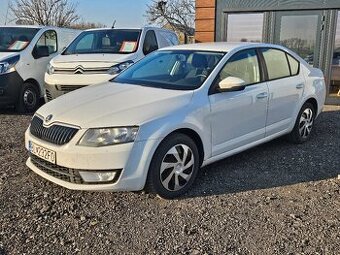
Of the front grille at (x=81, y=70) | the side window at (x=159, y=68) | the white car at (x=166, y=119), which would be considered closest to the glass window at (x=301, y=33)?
the white car at (x=166, y=119)

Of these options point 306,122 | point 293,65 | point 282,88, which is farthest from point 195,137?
point 306,122

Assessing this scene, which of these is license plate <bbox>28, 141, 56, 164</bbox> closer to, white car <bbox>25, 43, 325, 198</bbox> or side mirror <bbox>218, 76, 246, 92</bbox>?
white car <bbox>25, 43, 325, 198</bbox>

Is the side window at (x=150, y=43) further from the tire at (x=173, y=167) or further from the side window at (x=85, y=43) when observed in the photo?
the tire at (x=173, y=167)

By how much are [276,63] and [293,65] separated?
18.5 inches

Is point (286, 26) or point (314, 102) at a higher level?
point (286, 26)

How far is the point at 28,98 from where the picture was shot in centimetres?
826

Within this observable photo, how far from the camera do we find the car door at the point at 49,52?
8.42 m

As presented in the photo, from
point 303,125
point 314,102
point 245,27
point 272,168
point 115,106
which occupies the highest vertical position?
point 245,27

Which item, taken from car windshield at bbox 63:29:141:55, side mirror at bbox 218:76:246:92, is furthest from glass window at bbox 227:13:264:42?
side mirror at bbox 218:76:246:92

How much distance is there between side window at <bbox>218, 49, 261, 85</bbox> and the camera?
4539 millimetres

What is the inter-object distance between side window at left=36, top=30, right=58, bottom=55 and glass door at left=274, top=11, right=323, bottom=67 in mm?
5159

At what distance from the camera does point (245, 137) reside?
4.71 metres

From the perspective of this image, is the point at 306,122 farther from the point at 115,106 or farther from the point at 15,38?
the point at 15,38

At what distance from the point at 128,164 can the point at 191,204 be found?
0.74m
